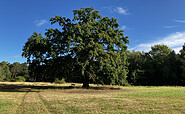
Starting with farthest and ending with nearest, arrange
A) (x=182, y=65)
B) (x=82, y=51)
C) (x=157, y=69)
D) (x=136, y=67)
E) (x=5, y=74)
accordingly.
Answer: (x=5, y=74) → (x=136, y=67) → (x=157, y=69) → (x=182, y=65) → (x=82, y=51)

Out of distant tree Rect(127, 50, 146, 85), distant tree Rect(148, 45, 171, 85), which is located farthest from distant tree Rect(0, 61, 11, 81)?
distant tree Rect(148, 45, 171, 85)

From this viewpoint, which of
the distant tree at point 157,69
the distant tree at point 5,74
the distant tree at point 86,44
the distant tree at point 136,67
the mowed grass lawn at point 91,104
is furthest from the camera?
the distant tree at point 5,74

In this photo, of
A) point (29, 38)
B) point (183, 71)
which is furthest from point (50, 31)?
point (183, 71)

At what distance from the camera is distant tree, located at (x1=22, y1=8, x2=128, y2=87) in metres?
23.5

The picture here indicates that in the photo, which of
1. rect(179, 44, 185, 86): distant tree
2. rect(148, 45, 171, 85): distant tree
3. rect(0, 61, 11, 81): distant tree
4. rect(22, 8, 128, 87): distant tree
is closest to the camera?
rect(22, 8, 128, 87): distant tree

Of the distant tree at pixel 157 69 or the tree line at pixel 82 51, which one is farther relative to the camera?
the distant tree at pixel 157 69

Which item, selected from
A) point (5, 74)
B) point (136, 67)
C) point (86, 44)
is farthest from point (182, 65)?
point (5, 74)

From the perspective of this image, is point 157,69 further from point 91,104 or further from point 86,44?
point 91,104

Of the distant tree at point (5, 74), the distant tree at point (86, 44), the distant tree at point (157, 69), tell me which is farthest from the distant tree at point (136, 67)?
the distant tree at point (5, 74)

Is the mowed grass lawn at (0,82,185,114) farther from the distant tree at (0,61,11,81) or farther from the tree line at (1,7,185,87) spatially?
the distant tree at (0,61,11,81)

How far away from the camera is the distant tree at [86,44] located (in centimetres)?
2348

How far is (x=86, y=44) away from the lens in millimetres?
24844

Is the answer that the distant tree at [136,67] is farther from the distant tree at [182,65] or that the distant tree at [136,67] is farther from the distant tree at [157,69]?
the distant tree at [182,65]

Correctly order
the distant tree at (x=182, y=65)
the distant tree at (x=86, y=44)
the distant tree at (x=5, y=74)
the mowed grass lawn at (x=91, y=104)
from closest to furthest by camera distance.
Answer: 1. the mowed grass lawn at (x=91, y=104)
2. the distant tree at (x=86, y=44)
3. the distant tree at (x=182, y=65)
4. the distant tree at (x=5, y=74)
